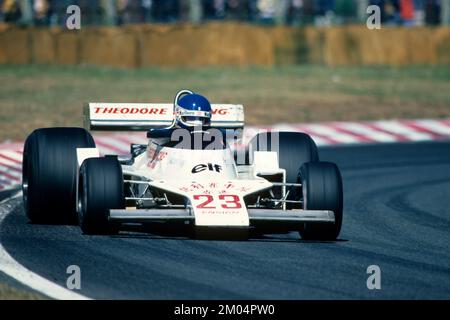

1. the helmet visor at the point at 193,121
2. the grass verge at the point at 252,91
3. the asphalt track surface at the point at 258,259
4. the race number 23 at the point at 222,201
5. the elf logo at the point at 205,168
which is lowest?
the grass verge at the point at 252,91

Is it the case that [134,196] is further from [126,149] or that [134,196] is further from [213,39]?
[213,39]

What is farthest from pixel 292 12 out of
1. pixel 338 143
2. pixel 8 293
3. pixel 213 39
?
pixel 8 293

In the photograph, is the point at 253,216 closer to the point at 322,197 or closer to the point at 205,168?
the point at 322,197

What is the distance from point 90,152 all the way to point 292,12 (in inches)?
1245

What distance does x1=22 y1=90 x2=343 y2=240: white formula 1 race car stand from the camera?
11766mm

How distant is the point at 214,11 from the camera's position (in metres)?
45.7

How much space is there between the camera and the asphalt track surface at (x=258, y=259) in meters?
9.88

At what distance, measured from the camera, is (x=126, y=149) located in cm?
2066

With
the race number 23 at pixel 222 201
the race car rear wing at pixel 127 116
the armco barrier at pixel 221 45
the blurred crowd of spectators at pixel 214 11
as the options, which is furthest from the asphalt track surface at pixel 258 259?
the blurred crowd of spectators at pixel 214 11

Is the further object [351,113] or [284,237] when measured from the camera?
[351,113]

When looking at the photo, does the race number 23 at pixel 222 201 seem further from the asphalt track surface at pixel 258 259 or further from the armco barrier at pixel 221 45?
the armco barrier at pixel 221 45

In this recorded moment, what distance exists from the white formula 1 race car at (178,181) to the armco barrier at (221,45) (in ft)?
68.1

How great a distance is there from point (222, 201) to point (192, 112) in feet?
4.96

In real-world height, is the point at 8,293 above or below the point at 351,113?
above
